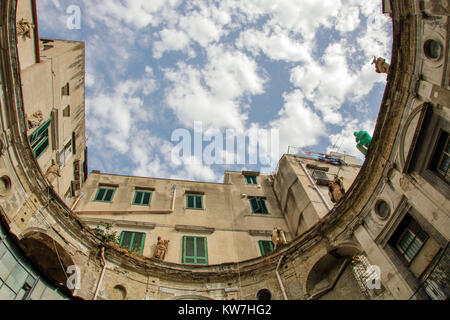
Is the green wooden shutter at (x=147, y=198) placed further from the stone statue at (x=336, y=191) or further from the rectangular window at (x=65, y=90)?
the stone statue at (x=336, y=191)

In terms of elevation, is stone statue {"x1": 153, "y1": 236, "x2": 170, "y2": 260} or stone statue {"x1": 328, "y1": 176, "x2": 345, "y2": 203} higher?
stone statue {"x1": 328, "y1": 176, "x2": 345, "y2": 203}

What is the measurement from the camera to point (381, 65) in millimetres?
13078

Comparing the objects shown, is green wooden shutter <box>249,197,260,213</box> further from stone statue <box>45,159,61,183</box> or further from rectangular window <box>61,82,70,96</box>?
rectangular window <box>61,82,70,96</box>

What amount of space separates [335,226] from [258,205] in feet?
28.1

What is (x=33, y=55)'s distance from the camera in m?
14.3

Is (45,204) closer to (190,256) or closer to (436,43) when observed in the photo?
(190,256)

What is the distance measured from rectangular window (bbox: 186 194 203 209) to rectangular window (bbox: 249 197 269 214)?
3556 mm

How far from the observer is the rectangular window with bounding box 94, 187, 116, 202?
19495mm

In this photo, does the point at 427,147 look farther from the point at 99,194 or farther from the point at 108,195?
the point at 99,194

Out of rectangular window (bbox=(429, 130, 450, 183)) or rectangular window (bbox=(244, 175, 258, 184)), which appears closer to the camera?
rectangular window (bbox=(429, 130, 450, 183))

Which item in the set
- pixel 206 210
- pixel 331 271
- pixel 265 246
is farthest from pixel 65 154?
pixel 331 271

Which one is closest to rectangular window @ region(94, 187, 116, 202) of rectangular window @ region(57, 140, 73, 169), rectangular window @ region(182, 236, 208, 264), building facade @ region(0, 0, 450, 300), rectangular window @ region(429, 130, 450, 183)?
building facade @ region(0, 0, 450, 300)
